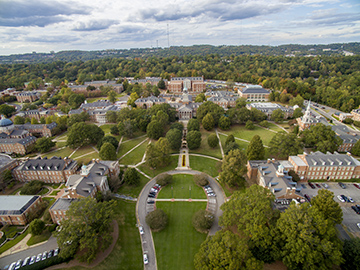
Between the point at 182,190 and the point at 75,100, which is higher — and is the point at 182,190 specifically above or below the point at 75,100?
below

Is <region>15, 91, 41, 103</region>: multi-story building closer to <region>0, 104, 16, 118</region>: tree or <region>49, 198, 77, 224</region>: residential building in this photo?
<region>0, 104, 16, 118</region>: tree

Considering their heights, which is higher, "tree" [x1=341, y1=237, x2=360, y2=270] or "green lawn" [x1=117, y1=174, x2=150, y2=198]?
"tree" [x1=341, y1=237, x2=360, y2=270]

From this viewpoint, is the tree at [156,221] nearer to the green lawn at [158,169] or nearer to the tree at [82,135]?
the green lawn at [158,169]

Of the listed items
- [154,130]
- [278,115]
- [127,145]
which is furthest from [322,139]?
[127,145]

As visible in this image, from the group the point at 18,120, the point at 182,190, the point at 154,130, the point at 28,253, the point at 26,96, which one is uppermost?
the point at 26,96

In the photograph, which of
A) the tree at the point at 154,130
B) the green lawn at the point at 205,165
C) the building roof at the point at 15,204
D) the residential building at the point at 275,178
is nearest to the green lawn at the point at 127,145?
the tree at the point at 154,130

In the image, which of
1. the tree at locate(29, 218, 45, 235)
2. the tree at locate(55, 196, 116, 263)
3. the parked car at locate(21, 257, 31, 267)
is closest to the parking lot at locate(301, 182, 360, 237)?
the tree at locate(55, 196, 116, 263)

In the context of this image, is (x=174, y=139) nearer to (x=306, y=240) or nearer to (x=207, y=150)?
(x=207, y=150)
